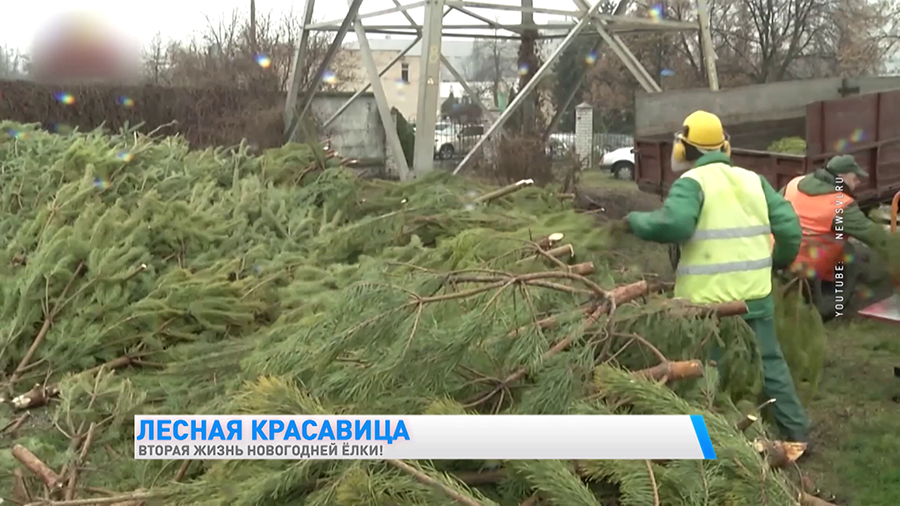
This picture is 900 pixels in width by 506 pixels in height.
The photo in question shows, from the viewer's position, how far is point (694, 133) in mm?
3869

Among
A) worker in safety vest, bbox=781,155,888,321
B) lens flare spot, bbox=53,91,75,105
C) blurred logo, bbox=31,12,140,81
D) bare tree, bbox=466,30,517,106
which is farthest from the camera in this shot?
bare tree, bbox=466,30,517,106

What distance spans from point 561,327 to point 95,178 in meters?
4.52

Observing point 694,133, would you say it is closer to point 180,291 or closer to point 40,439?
point 180,291

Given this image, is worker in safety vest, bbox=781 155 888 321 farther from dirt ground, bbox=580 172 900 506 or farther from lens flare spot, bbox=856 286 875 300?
dirt ground, bbox=580 172 900 506

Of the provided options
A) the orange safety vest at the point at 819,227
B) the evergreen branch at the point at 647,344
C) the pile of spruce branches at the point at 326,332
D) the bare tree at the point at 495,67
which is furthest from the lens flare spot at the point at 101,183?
the bare tree at the point at 495,67

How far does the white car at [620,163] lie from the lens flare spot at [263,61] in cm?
836

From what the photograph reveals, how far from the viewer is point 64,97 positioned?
12484 millimetres

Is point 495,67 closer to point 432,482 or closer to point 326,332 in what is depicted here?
point 326,332

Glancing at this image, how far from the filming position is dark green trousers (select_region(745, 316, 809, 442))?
3805 mm

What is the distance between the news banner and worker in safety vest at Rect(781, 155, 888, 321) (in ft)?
13.3

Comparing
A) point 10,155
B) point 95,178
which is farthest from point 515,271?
point 10,155

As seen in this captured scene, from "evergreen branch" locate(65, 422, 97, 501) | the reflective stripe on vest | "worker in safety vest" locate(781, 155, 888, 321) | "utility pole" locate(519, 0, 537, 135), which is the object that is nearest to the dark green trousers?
the reflective stripe on vest

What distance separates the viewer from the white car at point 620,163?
19547 mm

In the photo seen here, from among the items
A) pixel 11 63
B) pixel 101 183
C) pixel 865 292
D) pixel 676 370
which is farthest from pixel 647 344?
pixel 11 63
